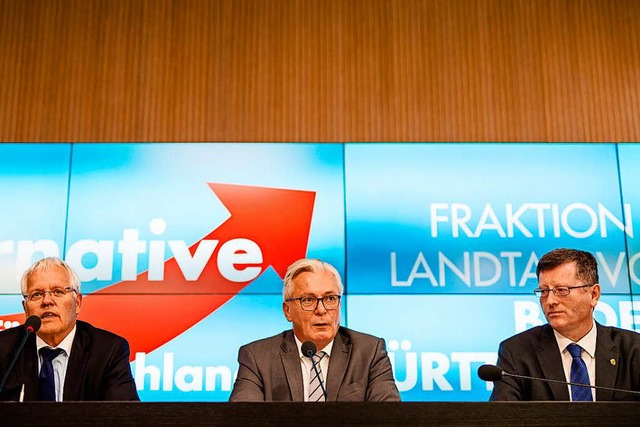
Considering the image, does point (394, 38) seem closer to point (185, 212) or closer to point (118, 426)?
point (185, 212)

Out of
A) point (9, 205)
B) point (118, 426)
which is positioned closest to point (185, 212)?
point (9, 205)

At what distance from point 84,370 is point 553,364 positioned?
5.79ft

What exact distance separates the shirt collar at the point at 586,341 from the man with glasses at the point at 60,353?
1636mm

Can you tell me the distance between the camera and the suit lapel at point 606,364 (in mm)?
2975

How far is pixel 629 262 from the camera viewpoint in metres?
4.39

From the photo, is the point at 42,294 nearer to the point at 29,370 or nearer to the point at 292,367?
the point at 29,370

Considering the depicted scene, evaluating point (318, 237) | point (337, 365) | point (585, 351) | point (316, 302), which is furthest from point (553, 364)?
point (318, 237)

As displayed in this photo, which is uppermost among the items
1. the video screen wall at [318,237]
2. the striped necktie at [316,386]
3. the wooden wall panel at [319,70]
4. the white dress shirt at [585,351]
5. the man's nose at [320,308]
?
the wooden wall panel at [319,70]

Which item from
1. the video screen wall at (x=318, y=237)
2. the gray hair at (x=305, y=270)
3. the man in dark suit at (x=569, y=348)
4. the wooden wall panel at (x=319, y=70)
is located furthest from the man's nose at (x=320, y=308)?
the wooden wall panel at (x=319, y=70)

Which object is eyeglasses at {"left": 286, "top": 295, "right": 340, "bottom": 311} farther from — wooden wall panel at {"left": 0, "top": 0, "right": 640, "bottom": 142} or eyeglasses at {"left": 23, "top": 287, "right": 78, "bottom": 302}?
wooden wall panel at {"left": 0, "top": 0, "right": 640, "bottom": 142}

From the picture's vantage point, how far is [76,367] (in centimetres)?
306

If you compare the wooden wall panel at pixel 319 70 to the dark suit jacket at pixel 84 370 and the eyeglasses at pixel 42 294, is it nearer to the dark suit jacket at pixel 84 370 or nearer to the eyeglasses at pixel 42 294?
the eyeglasses at pixel 42 294

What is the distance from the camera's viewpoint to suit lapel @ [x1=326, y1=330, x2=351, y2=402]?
9.90 feet

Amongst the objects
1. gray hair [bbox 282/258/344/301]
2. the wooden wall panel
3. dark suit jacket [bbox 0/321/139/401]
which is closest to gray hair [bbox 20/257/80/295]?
dark suit jacket [bbox 0/321/139/401]
